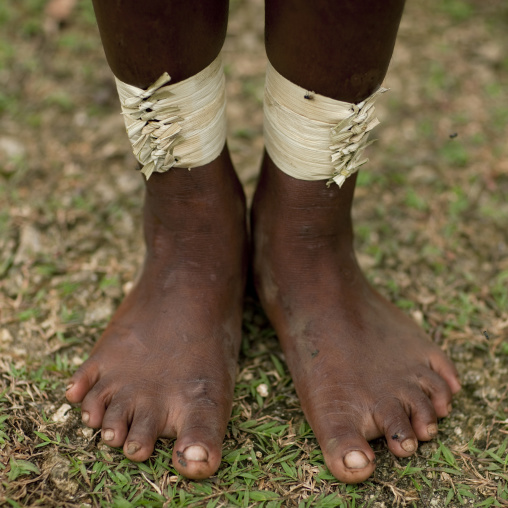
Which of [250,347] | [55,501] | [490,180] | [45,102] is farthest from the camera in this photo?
[45,102]

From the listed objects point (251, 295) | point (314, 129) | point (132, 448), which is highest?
point (314, 129)

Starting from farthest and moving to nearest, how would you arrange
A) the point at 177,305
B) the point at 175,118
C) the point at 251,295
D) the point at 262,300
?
the point at 251,295 < the point at 262,300 < the point at 177,305 < the point at 175,118

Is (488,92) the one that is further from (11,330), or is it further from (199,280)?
(11,330)

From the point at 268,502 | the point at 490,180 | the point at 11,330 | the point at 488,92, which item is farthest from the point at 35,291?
the point at 488,92

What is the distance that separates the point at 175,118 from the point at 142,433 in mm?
697

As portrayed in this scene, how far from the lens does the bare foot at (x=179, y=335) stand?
1.40m

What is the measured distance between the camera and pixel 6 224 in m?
2.00

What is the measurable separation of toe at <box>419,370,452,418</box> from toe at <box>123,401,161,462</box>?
63cm

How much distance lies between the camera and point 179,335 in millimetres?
1521

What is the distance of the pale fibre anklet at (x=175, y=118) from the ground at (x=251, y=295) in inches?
22.6

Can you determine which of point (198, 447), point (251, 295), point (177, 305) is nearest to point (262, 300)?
point (251, 295)

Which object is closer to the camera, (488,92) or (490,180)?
(490,180)

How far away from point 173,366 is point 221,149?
1.74 ft

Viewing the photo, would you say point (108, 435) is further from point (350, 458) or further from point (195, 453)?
point (350, 458)
